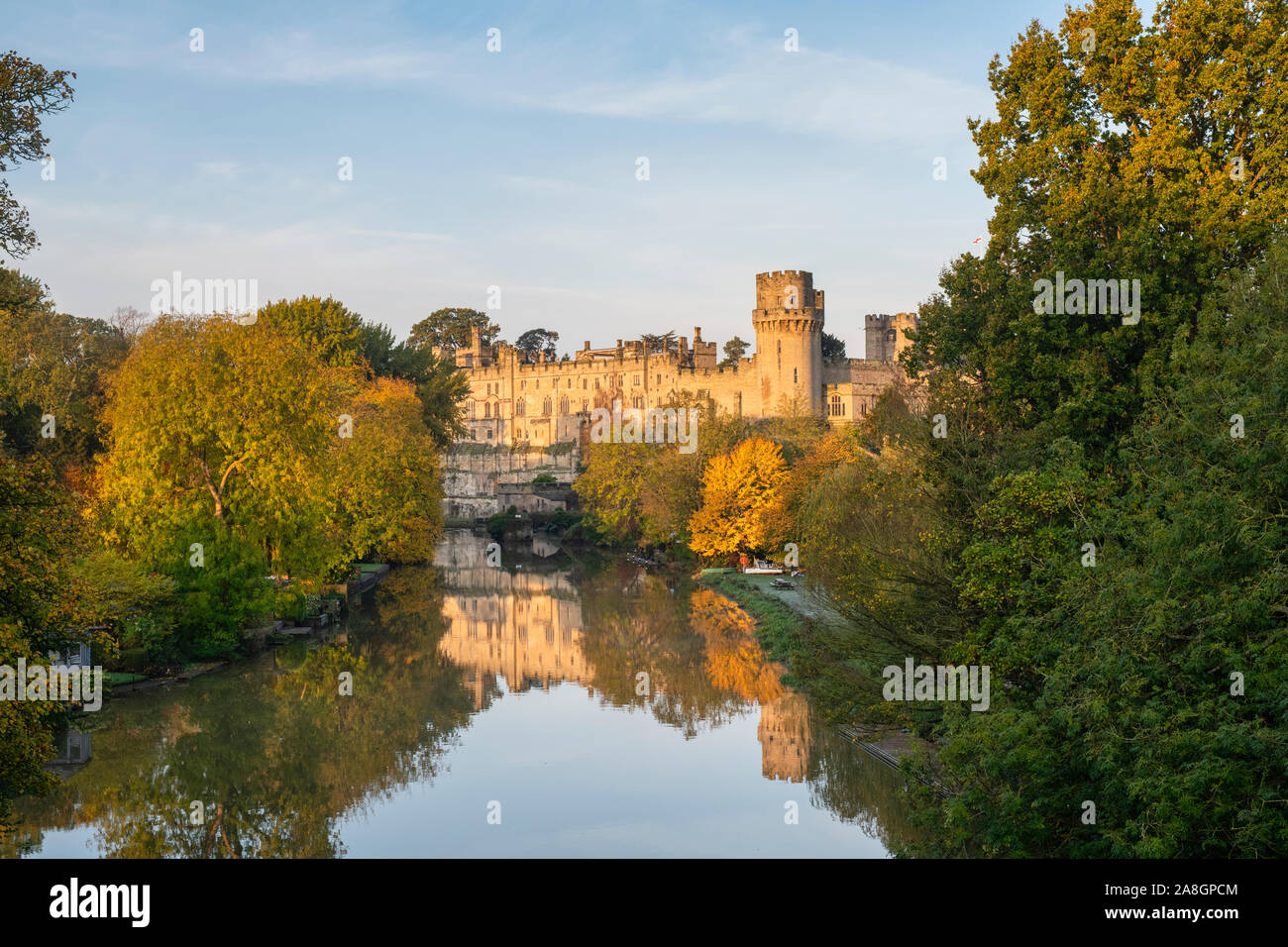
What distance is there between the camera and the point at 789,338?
2729 inches

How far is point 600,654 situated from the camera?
28.1 meters

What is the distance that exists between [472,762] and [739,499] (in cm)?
2548

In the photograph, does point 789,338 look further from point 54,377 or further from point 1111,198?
point 1111,198

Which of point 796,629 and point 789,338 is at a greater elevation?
point 789,338

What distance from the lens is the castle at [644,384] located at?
6938cm

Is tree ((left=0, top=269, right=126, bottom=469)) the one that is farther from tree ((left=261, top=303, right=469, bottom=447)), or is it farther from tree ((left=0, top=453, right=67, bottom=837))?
tree ((left=0, top=453, right=67, bottom=837))

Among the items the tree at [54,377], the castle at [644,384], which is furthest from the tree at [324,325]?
the castle at [644,384]

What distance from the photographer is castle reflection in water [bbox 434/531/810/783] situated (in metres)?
19.1

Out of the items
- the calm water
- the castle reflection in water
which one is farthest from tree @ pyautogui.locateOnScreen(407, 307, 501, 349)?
the calm water

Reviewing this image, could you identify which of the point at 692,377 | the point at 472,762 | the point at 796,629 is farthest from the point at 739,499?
the point at 692,377

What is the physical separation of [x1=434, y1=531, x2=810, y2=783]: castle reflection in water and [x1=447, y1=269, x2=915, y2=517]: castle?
16651 mm

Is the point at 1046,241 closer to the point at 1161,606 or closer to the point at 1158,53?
the point at 1158,53
